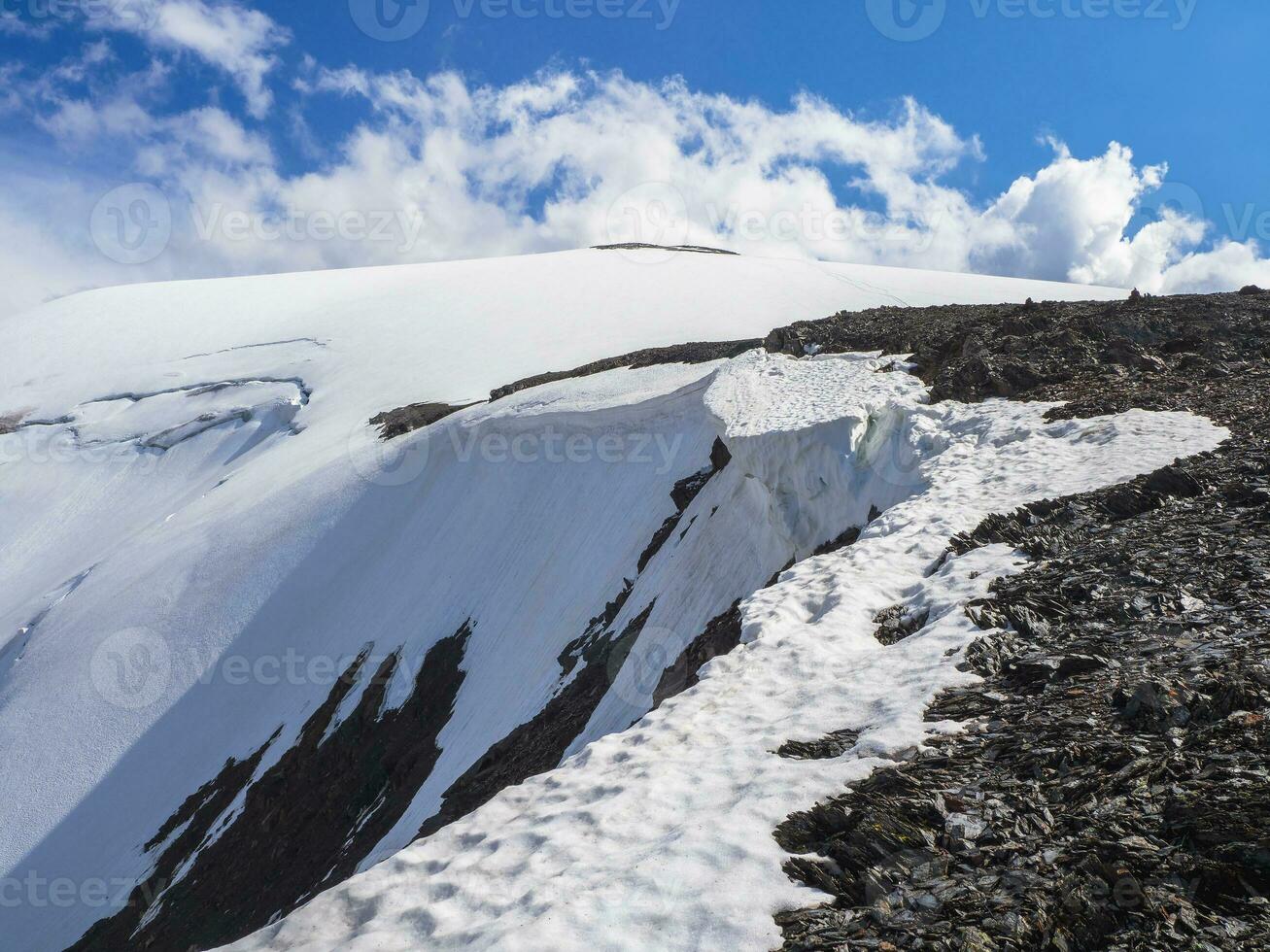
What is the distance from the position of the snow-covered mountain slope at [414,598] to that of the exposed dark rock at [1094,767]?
659 mm

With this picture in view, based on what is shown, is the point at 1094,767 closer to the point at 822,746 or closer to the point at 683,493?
the point at 822,746

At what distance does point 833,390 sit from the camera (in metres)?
16.7

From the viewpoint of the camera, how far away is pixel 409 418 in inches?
1492

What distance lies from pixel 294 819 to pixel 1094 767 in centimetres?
2055

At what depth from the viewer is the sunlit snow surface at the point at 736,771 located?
4574 mm

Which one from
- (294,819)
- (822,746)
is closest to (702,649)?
(822,746)

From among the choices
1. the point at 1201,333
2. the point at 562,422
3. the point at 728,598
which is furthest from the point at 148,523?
the point at 1201,333

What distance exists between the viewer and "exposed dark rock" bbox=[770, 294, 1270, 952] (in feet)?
12.3

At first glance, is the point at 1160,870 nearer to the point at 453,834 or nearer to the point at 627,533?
the point at 453,834

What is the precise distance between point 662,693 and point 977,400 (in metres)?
8.32

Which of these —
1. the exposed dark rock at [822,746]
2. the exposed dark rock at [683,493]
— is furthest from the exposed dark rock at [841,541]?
the exposed dark rock at [822,746]

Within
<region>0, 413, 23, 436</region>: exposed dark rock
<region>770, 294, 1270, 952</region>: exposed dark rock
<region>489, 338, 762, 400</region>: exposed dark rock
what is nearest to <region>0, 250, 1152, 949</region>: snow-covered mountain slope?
<region>770, 294, 1270, 952</region>: exposed dark rock

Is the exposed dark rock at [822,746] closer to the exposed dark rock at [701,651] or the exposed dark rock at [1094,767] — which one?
the exposed dark rock at [1094,767]

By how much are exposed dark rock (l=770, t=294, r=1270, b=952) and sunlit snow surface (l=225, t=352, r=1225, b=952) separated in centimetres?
34
